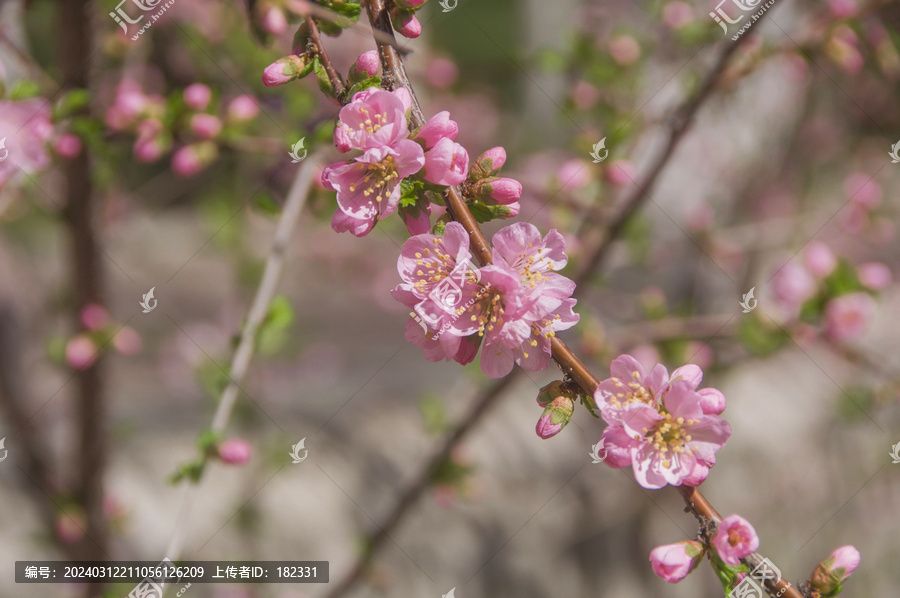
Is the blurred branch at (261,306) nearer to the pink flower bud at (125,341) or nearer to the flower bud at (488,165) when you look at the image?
the pink flower bud at (125,341)

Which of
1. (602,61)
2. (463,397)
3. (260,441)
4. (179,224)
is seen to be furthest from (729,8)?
(179,224)

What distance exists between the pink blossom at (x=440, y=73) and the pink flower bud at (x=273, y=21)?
4.92 feet

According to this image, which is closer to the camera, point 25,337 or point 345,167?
point 345,167

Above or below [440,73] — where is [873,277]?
below

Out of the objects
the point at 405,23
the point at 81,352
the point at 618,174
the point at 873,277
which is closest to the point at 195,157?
the point at 81,352

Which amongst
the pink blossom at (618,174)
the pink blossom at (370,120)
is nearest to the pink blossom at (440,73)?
the pink blossom at (618,174)

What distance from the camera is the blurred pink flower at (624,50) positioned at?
5.54ft

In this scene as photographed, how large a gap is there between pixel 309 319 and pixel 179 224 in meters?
1.75

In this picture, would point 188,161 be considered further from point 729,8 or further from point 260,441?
point 729,8

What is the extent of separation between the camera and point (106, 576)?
1.32 meters

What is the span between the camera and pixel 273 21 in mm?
743

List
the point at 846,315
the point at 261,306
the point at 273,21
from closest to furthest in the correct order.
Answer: the point at 273,21 → the point at 261,306 → the point at 846,315

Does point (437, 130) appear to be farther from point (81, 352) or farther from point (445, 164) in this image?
point (81, 352)

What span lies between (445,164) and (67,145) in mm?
855
